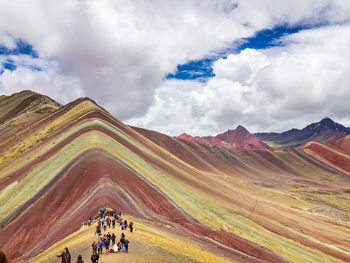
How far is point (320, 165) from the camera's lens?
199 m

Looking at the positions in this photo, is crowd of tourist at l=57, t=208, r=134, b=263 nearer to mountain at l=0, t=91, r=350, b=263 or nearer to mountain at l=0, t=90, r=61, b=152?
mountain at l=0, t=91, r=350, b=263

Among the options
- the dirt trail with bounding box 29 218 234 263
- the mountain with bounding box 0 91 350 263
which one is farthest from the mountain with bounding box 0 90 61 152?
the dirt trail with bounding box 29 218 234 263

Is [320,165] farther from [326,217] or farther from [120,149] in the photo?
[120,149]

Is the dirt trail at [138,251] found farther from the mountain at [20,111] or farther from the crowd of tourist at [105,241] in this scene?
the mountain at [20,111]

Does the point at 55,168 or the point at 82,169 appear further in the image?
the point at 55,168

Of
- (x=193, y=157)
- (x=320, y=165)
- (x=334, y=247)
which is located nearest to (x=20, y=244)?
(x=334, y=247)

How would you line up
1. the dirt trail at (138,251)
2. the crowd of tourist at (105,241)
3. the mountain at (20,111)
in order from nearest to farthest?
the crowd of tourist at (105,241) → the dirt trail at (138,251) → the mountain at (20,111)

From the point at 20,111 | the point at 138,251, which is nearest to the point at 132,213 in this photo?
the point at 138,251

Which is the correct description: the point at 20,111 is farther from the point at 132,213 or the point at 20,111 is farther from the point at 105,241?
the point at 105,241

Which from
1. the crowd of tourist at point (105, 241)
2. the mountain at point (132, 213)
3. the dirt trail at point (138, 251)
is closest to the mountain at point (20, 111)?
the mountain at point (132, 213)

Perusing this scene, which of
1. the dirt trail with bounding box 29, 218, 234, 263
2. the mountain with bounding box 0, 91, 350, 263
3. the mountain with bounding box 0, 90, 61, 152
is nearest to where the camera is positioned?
the dirt trail with bounding box 29, 218, 234, 263

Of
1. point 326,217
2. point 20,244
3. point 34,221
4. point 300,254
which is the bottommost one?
point 20,244

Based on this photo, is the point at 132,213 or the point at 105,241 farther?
the point at 132,213

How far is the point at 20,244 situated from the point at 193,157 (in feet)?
Result: 386
